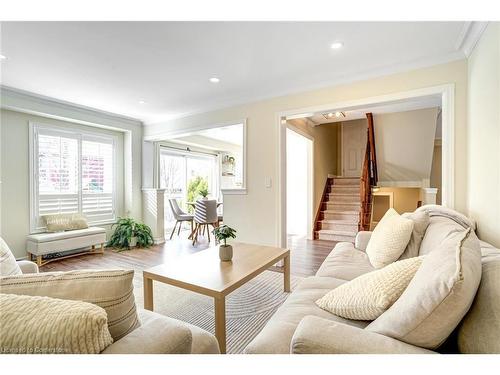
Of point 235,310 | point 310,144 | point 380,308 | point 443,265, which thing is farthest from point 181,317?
point 310,144

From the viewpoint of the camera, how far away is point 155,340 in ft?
2.55

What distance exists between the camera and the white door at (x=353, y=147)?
6406mm

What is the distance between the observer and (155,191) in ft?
15.8

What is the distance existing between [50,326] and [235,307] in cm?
185

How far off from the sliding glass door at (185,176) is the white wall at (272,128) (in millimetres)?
2217

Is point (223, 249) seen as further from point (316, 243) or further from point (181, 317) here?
point (316, 243)

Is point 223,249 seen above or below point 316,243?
above

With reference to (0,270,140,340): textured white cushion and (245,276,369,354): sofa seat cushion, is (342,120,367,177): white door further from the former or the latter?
(0,270,140,340): textured white cushion

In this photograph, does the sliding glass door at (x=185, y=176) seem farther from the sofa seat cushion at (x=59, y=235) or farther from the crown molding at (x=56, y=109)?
the sofa seat cushion at (x=59, y=235)

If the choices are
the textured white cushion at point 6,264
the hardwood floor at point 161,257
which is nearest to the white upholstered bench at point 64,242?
the hardwood floor at point 161,257

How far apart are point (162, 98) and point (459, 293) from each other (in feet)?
12.6

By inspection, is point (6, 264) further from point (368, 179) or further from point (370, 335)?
point (368, 179)

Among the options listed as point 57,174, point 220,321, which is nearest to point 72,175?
point 57,174

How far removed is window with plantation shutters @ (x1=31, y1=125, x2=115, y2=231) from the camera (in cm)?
378
